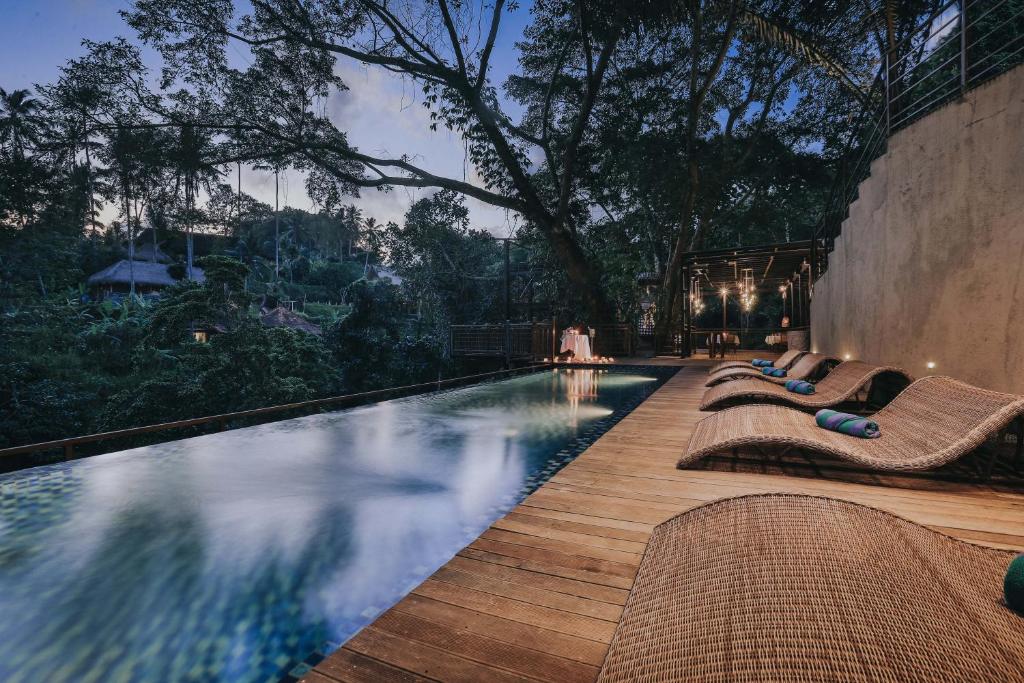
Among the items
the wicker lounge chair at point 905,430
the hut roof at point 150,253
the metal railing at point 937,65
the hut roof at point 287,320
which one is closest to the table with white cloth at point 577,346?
the metal railing at point 937,65

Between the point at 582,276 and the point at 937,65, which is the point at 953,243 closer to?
the point at 937,65

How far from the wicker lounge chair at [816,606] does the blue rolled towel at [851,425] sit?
1.67 m

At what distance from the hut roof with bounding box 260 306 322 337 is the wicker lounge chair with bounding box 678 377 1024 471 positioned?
22.7 meters

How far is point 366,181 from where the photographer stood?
14.0 meters

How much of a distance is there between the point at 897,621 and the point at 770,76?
17.4 metres

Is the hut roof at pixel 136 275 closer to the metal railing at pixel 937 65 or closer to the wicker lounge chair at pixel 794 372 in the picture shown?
the wicker lounge chair at pixel 794 372

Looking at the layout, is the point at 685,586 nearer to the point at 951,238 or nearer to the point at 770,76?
the point at 951,238

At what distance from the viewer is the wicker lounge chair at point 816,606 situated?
2.89 feet

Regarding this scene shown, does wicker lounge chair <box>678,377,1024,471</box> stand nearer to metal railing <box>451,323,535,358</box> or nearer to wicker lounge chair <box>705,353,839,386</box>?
wicker lounge chair <box>705,353,839,386</box>

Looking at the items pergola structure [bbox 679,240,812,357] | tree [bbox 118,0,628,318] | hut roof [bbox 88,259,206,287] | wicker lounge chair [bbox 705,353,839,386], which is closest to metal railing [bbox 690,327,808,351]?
pergola structure [bbox 679,240,812,357]

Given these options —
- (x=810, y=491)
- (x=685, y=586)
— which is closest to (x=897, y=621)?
(x=685, y=586)

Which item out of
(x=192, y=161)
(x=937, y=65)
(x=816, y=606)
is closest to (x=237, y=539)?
A: (x=816, y=606)

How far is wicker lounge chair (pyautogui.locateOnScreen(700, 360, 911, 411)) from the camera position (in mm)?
3914

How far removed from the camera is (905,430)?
2840 millimetres
